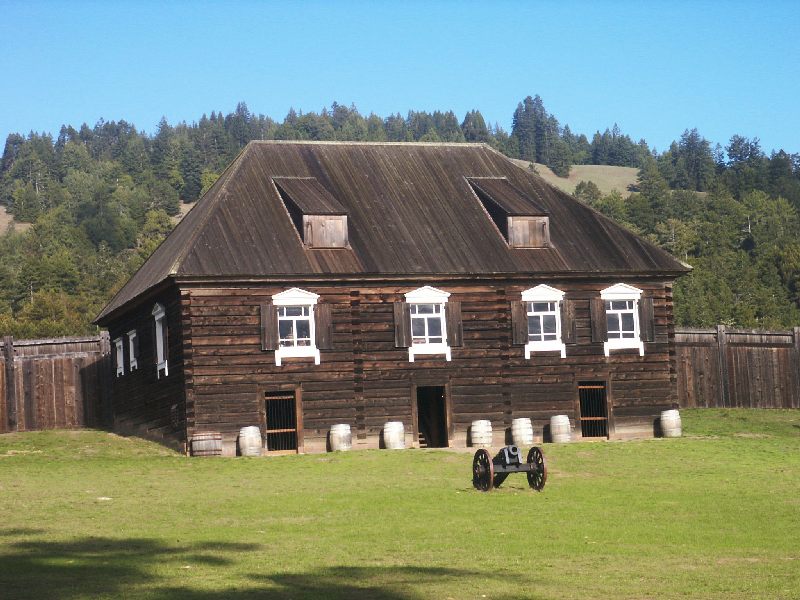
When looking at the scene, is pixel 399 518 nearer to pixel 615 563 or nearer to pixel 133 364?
pixel 615 563

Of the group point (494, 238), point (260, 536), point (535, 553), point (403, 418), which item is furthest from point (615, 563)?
point (494, 238)

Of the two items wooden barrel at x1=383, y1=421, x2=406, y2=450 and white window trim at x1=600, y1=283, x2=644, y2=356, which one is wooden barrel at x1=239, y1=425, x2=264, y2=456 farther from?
white window trim at x1=600, y1=283, x2=644, y2=356

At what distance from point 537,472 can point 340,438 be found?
11372mm

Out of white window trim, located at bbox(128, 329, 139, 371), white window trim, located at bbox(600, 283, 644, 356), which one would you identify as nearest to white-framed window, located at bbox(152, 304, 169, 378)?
white window trim, located at bbox(128, 329, 139, 371)

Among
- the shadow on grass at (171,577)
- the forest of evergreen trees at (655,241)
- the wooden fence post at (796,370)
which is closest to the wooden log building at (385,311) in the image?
the wooden fence post at (796,370)

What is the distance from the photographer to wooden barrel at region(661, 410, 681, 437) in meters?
42.0

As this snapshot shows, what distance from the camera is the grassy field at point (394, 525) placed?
1658cm

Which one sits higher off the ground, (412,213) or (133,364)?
(412,213)

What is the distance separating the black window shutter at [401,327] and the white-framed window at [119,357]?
33.9ft

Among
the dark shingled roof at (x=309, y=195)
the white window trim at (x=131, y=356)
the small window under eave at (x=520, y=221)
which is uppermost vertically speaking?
the dark shingled roof at (x=309, y=195)

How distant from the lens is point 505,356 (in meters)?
41.0

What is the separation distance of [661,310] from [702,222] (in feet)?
299

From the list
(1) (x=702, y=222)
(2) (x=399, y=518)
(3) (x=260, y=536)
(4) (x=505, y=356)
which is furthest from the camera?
(1) (x=702, y=222)

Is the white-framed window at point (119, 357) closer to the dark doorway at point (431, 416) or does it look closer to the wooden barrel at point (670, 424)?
the dark doorway at point (431, 416)
